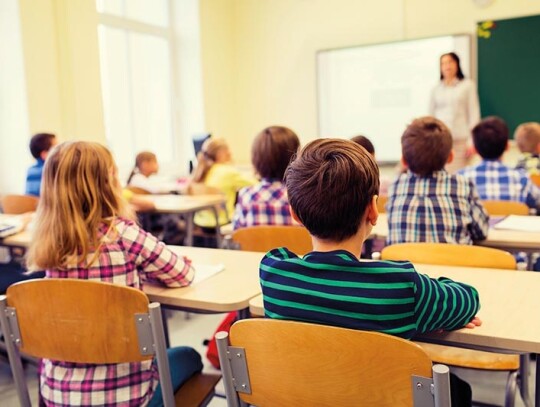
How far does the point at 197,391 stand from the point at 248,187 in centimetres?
130

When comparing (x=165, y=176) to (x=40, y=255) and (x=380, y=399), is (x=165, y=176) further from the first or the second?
(x=380, y=399)

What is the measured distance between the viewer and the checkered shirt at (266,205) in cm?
259

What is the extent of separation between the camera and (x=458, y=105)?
5.38m

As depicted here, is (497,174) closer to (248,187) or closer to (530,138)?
(530,138)

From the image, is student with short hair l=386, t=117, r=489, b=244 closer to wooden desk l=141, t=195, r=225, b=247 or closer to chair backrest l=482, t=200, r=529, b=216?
chair backrest l=482, t=200, r=529, b=216

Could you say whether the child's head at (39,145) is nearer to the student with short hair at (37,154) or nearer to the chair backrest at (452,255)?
the student with short hair at (37,154)

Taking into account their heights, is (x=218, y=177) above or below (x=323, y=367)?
above

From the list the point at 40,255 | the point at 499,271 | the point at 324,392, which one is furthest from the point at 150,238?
the point at 499,271

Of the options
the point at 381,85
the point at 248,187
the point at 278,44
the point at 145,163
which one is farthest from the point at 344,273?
the point at 278,44

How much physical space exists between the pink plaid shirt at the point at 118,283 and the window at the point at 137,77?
13.4 ft

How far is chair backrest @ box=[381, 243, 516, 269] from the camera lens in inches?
70.6

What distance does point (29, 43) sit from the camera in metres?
4.45

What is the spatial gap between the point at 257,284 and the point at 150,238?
1.15 feet

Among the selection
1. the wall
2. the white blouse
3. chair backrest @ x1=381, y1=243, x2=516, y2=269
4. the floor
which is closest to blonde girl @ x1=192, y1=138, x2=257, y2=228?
the floor
